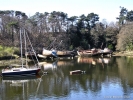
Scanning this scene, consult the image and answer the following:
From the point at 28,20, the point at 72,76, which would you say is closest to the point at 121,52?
the point at 28,20

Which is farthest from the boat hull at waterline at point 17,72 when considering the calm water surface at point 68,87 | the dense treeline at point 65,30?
the dense treeline at point 65,30

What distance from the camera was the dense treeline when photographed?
8275cm

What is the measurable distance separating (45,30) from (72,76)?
53855 mm

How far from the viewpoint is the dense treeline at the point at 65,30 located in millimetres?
82750

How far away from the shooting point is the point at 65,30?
9194cm

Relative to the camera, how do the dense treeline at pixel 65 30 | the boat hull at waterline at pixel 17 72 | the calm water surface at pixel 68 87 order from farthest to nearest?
the dense treeline at pixel 65 30, the boat hull at waterline at pixel 17 72, the calm water surface at pixel 68 87

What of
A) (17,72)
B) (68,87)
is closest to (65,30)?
(17,72)

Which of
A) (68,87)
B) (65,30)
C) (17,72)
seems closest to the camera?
(68,87)

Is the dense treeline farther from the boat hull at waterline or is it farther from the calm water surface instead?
the calm water surface

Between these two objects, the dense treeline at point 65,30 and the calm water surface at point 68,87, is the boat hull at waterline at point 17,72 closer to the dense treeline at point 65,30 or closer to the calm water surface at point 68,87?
the calm water surface at point 68,87

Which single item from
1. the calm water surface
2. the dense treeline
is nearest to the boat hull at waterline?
the calm water surface

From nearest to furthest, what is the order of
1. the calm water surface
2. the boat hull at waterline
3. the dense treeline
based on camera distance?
1. the calm water surface
2. the boat hull at waterline
3. the dense treeline

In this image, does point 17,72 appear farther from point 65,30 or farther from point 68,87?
point 65,30

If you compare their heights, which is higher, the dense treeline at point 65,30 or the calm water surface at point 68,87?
the dense treeline at point 65,30
